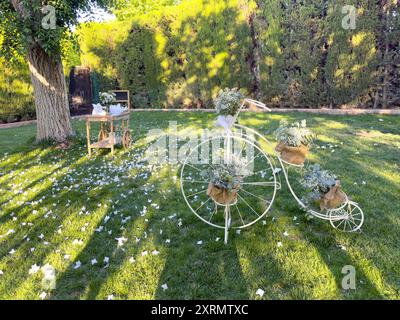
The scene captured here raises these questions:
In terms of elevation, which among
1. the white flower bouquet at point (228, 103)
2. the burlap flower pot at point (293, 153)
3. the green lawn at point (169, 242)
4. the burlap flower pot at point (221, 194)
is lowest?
the green lawn at point (169, 242)

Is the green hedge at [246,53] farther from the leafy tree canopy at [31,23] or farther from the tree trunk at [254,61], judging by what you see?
the leafy tree canopy at [31,23]

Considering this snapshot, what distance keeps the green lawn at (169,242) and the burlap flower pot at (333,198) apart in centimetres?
29

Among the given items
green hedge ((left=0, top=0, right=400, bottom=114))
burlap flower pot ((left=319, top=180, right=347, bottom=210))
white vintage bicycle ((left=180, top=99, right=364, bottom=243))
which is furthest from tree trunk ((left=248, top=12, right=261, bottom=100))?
burlap flower pot ((left=319, top=180, right=347, bottom=210))

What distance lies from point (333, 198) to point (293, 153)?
55 centimetres

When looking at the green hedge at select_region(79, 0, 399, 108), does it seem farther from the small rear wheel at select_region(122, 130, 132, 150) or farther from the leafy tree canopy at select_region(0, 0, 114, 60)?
the small rear wheel at select_region(122, 130, 132, 150)

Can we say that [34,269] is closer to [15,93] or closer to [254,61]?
[254,61]

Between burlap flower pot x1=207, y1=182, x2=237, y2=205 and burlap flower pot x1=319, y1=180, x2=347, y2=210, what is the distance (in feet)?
2.82

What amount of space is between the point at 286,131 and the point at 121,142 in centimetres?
425

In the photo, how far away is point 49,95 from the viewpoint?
20.1 feet

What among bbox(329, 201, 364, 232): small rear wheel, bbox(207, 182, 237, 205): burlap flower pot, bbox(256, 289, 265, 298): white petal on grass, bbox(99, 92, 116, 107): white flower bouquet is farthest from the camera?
bbox(99, 92, 116, 107): white flower bouquet

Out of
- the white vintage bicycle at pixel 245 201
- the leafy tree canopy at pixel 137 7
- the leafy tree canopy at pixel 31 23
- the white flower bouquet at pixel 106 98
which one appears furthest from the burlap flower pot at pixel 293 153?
the leafy tree canopy at pixel 137 7

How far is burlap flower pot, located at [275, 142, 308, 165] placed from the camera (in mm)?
2926

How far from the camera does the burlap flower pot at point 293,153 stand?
293 cm
